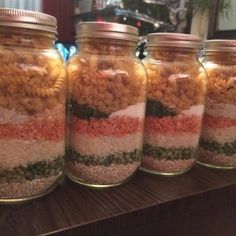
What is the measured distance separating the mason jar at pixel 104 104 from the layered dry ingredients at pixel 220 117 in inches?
5.1

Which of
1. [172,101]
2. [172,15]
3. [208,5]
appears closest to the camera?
[172,101]

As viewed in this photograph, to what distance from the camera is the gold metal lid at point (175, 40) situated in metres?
0.41

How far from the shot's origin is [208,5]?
5.71 feet

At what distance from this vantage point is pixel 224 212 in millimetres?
461

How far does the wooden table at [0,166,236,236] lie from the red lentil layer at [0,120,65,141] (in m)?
0.08

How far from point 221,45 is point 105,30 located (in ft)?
0.67

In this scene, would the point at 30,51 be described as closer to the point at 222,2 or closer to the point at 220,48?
the point at 220,48

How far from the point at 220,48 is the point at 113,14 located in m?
1.48

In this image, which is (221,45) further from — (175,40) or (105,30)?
(105,30)

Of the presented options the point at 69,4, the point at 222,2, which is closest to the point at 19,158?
the point at 222,2

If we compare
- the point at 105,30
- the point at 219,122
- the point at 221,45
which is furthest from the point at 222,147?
the point at 105,30

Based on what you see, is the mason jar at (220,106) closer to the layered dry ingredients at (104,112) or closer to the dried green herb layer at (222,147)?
the dried green herb layer at (222,147)

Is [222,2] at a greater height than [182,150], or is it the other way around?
[222,2]

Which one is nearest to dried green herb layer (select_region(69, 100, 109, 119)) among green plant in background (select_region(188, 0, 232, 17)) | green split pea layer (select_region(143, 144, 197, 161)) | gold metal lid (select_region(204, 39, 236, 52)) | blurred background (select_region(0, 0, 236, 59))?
green split pea layer (select_region(143, 144, 197, 161))
